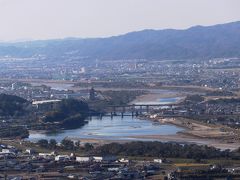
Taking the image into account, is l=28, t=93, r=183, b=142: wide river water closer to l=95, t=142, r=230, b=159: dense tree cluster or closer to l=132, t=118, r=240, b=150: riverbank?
l=132, t=118, r=240, b=150: riverbank

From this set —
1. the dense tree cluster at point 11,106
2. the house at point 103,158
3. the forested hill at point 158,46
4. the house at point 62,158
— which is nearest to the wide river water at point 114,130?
the dense tree cluster at point 11,106

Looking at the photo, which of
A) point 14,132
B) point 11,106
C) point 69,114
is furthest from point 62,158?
point 11,106

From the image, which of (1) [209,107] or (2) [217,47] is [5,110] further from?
(2) [217,47]

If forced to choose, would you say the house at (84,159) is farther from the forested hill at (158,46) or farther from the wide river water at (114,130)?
the forested hill at (158,46)

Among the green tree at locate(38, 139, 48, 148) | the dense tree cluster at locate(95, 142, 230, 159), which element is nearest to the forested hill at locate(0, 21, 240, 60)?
the green tree at locate(38, 139, 48, 148)

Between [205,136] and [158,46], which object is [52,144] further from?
[158,46]

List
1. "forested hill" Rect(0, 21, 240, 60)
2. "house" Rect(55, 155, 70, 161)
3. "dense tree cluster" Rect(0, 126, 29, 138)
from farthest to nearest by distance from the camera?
1. "forested hill" Rect(0, 21, 240, 60)
2. "dense tree cluster" Rect(0, 126, 29, 138)
3. "house" Rect(55, 155, 70, 161)
